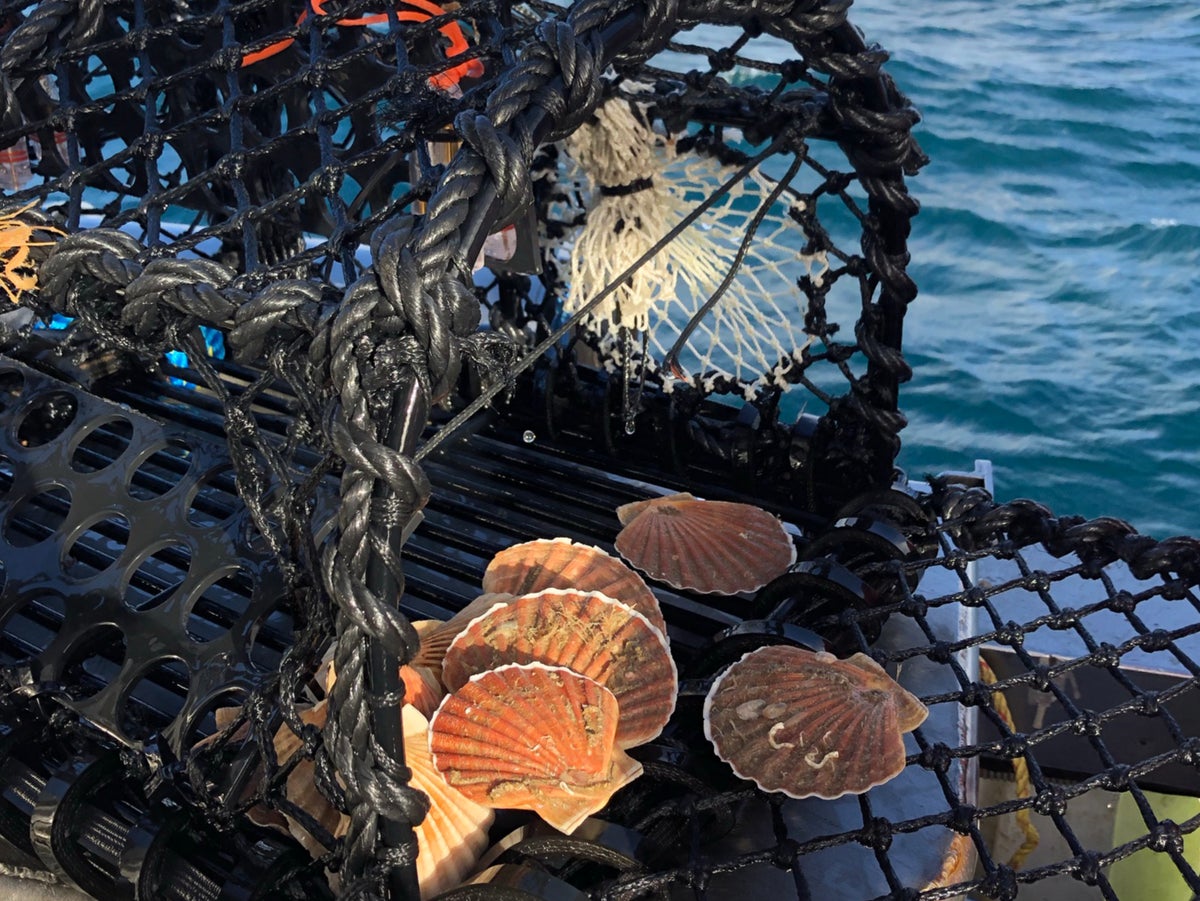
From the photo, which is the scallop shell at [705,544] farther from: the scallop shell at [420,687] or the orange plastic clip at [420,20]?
the orange plastic clip at [420,20]

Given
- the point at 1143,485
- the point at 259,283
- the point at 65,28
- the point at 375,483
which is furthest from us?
the point at 1143,485

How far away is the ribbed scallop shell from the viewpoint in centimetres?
87

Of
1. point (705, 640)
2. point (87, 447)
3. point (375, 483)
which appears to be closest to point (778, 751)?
point (705, 640)

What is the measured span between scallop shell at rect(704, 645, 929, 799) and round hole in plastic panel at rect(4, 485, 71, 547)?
896 millimetres

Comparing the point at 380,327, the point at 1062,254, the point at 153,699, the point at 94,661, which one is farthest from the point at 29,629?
the point at 1062,254

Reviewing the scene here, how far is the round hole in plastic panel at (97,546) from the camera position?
121 centimetres

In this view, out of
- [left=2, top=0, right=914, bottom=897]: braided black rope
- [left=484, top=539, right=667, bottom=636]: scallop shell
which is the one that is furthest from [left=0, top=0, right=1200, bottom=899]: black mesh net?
[left=484, top=539, right=667, bottom=636]: scallop shell

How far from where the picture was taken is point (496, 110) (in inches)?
28.9

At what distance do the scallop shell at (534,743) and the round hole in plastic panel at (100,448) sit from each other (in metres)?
0.76

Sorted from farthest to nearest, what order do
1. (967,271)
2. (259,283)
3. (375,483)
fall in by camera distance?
(967,271), (259,283), (375,483)

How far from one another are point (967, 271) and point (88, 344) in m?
4.12

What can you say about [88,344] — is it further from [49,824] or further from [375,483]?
[375,483]

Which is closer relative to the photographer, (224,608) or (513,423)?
(224,608)

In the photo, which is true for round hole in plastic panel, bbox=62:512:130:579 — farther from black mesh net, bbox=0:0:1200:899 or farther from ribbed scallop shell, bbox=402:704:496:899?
ribbed scallop shell, bbox=402:704:496:899
